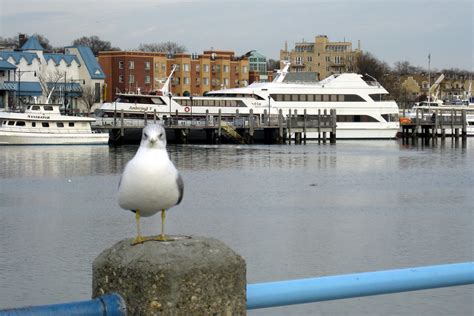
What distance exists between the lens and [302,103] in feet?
263

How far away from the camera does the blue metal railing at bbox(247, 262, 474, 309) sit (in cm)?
335

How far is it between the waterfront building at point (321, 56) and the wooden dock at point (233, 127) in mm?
92978

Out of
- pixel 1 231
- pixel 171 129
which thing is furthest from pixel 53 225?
pixel 171 129

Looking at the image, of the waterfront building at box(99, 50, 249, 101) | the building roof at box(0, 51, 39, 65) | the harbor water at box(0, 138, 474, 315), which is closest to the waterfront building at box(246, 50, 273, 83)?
the waterfront building at box(99, 50, 249, 101)

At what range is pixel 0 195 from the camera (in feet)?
113

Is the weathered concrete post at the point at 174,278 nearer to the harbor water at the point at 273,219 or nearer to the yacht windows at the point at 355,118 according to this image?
the harbor water at the point at 273,219

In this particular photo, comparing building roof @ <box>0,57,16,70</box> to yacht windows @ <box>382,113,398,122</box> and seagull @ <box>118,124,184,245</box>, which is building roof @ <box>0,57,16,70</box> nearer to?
yacht windows @ <box>382,113,398,122</box>

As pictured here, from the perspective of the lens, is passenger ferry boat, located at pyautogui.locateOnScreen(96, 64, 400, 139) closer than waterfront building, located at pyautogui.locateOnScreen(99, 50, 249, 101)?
Yes

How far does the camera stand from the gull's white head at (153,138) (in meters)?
3.85

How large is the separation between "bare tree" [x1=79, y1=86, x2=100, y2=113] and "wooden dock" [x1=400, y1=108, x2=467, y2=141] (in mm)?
31691

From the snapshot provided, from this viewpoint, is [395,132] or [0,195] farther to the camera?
[395,132]

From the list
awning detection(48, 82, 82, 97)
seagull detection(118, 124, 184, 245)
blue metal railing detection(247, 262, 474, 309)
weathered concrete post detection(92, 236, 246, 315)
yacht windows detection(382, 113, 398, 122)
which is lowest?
yacht windows detection(382, 113, 398, 122)

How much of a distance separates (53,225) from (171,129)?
49.5m

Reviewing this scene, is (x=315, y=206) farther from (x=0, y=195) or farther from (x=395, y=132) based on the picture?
(x=395, y=132)
